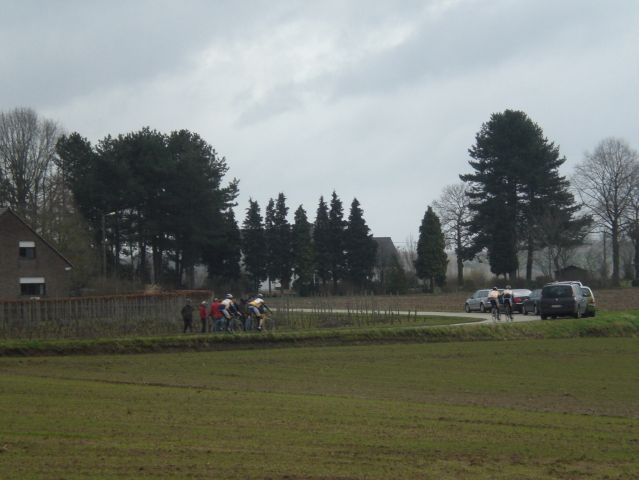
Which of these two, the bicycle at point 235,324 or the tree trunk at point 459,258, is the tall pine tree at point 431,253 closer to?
the tree trunk at point 459,258

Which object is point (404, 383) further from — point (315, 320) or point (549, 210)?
point (549, 210)

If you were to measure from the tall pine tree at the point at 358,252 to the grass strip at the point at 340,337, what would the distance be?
62473mm

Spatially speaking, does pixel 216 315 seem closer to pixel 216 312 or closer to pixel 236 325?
pixel 216 312

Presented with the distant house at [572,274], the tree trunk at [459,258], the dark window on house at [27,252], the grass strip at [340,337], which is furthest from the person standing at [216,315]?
the tree trunk at [459,258]

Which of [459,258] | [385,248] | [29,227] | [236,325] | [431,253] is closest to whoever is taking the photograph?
[236,325]

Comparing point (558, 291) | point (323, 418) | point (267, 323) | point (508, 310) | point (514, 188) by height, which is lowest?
point (323, 418)

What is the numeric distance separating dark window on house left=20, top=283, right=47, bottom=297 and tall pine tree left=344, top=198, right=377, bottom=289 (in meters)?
45.6

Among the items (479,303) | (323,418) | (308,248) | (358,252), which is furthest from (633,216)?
(323,418)

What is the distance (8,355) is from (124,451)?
906 inches

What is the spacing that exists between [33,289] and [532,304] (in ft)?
118

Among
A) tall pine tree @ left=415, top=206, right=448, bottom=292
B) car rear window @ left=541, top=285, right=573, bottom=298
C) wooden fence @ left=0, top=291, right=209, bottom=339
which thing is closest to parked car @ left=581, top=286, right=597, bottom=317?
car rear window @ left=541, top=285, right=573, bottom=298

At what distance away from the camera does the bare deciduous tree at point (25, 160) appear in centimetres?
8169

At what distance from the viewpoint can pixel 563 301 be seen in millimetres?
44406

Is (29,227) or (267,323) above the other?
(29,227)
